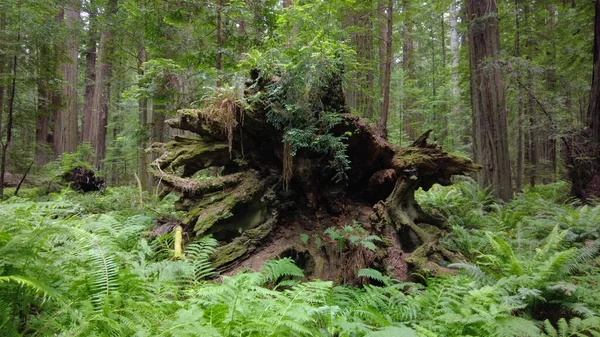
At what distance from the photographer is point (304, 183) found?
16.6ft

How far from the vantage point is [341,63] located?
491 centimetres

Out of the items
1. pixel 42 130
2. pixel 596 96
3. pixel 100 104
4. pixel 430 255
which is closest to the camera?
pixel 430 255

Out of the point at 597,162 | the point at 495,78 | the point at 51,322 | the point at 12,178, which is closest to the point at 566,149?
the point at 597,162

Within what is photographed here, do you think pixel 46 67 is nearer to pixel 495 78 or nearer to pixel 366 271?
pixel 366 271

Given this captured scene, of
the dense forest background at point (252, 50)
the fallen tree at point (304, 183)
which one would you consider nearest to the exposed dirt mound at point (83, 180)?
the dense forest background at point (252, 50)

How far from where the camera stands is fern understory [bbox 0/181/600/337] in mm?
2152

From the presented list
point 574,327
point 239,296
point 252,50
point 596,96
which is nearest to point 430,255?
point 574,327

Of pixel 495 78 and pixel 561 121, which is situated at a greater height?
pixel 495 78

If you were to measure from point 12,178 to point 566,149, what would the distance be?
15548mm

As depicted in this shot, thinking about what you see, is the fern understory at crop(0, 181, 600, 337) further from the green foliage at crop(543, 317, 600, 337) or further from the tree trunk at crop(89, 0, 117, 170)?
the tree trunk at crop(89, 0, 117, 170)

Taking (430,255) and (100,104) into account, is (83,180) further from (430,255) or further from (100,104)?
(430,255)

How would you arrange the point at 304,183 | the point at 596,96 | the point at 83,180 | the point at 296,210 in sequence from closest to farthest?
the point at 304,183, the point at 296,210, the point at 596,96, the point at 83,180

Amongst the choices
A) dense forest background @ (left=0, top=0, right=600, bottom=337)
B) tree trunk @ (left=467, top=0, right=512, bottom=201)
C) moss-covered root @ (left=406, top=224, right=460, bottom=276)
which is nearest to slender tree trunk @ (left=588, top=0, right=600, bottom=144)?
dense forest background @ (left=0, top=0, right=600, bottom=337)

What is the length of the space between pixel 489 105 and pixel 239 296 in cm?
744
